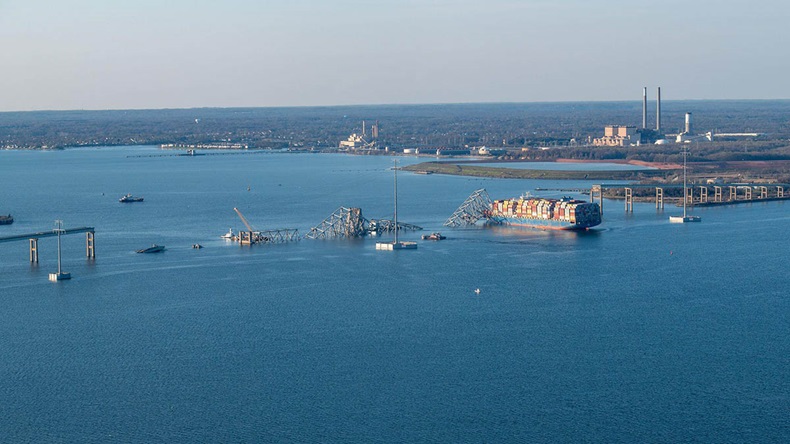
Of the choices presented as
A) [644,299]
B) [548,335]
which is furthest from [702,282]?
[548,335]

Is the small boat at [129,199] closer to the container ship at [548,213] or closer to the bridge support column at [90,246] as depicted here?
the container ship at [548,213]

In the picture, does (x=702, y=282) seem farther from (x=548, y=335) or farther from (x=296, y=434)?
(x=296, y=434)

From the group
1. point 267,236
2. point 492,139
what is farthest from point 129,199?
point 492,139

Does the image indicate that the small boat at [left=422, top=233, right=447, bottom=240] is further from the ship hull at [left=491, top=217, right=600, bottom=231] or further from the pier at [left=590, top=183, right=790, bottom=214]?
the pier at [left=590, top=183, right=790, bottom=214]

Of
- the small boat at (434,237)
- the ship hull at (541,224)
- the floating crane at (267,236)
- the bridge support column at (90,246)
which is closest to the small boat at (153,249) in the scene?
the bridge support column at (90,246)

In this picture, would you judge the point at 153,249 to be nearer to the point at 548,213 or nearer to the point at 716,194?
the point at 548,213

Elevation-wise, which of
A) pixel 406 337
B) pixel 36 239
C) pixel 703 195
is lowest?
pixel 406 337
